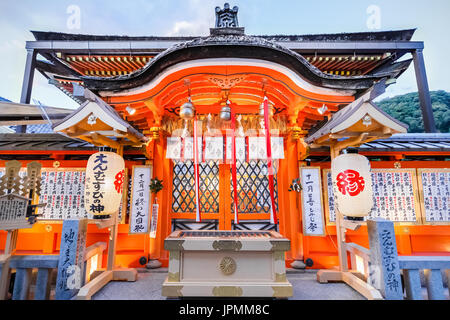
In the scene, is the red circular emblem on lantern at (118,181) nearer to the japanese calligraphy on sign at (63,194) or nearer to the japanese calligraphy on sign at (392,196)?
the japanese calligraphy on sign at (63,194)

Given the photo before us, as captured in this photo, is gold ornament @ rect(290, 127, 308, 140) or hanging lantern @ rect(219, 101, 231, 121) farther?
gold ornament @ rect(290, 127, 308, 140)

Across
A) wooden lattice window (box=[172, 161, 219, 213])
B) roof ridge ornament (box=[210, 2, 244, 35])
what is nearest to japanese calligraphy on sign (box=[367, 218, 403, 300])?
wooden lattice window (box=[172, 161, 219, 213])

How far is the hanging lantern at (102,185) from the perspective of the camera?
14.6 feet

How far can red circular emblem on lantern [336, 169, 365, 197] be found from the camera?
14.1 ft

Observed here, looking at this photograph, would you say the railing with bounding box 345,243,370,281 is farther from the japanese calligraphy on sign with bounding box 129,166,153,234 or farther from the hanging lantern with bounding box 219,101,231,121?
the japanese calligraphy on sign with bounding box 129,166,153,234

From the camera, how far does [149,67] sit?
469cm

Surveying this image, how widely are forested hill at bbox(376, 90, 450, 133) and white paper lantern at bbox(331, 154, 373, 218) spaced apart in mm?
18764

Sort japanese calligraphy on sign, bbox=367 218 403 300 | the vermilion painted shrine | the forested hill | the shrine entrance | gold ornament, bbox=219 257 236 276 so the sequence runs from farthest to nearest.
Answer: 1. the forested hill
2. the shrine entrance
3. the vermilion painted shrine
4. gold ornament, bbox=219 257 236 276
5. japanese calligraphy on sign, bbox=367 218 403 300

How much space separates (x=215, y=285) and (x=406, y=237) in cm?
597

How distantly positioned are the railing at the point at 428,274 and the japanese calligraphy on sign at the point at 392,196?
2.15 m

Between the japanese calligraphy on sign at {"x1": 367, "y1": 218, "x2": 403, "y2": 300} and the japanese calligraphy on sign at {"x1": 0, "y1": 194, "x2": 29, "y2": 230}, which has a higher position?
the japanese calligraphy on sign at {"x1": 0, "y1": 194, "x2": 29, "y2": 230}

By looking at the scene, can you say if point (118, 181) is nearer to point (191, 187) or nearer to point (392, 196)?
point (191, 187)

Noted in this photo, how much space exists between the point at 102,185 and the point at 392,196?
791cm
